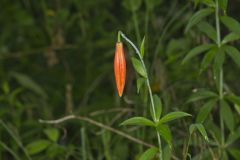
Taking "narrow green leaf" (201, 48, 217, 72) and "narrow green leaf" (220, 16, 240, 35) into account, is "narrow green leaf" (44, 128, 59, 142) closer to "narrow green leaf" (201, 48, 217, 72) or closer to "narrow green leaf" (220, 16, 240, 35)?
"narrow green leaf" (201, 48, 217, 72)

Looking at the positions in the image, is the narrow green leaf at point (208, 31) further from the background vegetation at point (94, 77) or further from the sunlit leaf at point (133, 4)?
the sunlit leaf at point (133, 4)

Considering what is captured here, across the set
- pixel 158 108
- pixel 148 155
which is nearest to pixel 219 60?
pixel 158 108

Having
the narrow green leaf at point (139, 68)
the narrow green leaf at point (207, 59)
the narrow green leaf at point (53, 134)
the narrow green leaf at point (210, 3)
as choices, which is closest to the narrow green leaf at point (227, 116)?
the narrow green leaf at point (207, 59)

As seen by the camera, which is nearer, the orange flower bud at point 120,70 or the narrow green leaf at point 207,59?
the orange flower bud at point 120,70

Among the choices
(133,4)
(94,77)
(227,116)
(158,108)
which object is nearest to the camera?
(158,108)

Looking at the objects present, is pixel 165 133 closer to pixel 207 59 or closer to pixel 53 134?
pixel 207 59

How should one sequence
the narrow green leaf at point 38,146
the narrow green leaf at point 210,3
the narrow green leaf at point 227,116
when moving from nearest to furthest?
the narrow green leaf at point 210,3 → the narrow green leaf at point 227,116 → the narrow green leaf at point 38,146

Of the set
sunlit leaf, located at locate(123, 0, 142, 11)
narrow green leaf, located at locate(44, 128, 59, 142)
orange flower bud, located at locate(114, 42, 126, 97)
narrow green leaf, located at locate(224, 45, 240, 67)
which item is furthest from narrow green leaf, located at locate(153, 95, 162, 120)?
sunlit leaf, located at locate(123, 0, 142, 11)

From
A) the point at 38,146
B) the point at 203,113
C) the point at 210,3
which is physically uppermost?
the point at 210,3

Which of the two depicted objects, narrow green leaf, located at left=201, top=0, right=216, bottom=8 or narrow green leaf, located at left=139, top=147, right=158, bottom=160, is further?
narrow green leaf, located at left=201, top=0, right=216, bottom=8

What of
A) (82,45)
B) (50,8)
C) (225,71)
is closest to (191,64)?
(225,71)
